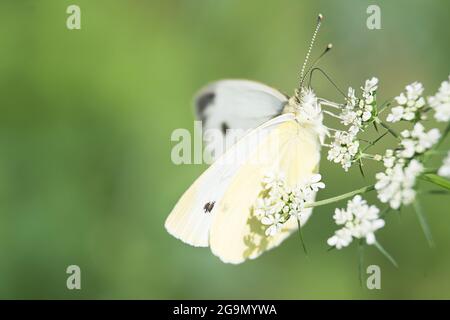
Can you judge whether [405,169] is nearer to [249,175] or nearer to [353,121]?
[353,121]

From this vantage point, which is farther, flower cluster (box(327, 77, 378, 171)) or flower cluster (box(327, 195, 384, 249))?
flower cluster (box(327, 77, 378, 171))

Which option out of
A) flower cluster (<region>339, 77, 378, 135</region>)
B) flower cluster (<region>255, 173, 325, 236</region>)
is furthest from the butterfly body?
flower cluster (<region>255, 173, 325, 236</region>)

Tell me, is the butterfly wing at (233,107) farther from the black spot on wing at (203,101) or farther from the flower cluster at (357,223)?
the flower cluster at (357,223)

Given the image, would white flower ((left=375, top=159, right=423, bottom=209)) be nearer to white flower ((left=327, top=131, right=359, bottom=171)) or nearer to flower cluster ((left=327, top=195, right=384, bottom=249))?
flower cluster ((left=327, top=195, right=384, bottom=249))

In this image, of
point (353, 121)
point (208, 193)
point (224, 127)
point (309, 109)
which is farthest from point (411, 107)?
point (224, 127)

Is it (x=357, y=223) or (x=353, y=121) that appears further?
(x=353, y=121)
